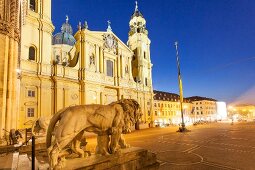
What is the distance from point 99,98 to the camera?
110 ft

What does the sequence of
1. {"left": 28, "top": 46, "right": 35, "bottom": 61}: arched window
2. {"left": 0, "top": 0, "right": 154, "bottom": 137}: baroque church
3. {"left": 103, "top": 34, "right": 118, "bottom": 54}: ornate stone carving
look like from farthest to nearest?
{"left": 103, "top": 34, "right": 118, "bottom": 54}: ornate stone carving < {"left": 28, "top": 46, "right": 35, "bottom": 61}: arched window < {"left": 0, "top": 0, "right": 154, "bottom": 137}: baroque church

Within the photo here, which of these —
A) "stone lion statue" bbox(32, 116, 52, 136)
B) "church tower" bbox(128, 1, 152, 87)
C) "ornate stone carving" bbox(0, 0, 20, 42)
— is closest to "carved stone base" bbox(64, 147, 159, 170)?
"stone lion statue" bbox(32, 116, 52, 136)

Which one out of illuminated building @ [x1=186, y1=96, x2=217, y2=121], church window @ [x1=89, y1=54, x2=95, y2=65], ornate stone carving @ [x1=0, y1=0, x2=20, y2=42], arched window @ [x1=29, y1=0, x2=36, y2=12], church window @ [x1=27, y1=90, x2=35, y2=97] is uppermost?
arched window @ [x1=29, y1=0, x2=36, y2=12]

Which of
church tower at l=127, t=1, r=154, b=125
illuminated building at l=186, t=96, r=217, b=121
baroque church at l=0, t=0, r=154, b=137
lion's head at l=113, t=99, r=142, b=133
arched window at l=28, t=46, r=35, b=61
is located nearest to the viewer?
lion's head at l=113, t=99, r=142, b=133

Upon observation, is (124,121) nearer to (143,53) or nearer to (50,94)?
(50,94)

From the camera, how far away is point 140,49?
149 feet

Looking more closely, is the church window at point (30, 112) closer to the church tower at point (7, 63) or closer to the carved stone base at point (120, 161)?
the church tower at point (7, 63)

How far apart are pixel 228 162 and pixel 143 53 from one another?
3867 cm

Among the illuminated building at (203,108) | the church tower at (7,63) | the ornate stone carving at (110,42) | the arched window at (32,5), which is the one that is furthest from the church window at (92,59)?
the illuminated building at (203,108)

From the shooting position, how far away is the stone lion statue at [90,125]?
4.36m

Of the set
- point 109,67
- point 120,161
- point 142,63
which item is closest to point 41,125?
point 120,161

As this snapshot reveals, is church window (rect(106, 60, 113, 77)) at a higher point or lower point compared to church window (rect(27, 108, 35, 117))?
higher

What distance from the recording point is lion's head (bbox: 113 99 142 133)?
221 inches

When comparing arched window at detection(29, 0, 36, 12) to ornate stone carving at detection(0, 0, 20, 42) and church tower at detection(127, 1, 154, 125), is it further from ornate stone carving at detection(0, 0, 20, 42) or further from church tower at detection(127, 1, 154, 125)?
church tower at detection(127, 1, 154, 125)
